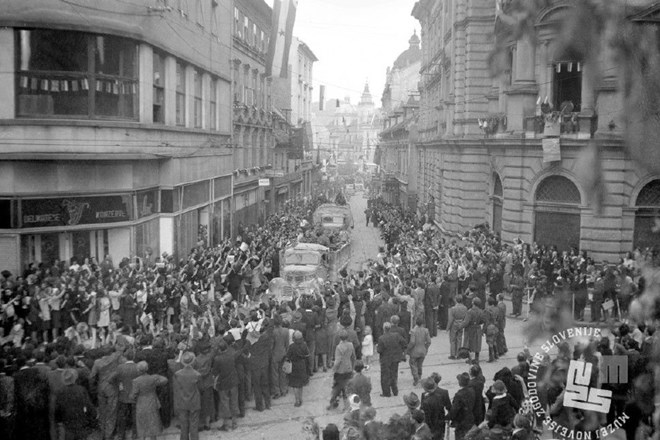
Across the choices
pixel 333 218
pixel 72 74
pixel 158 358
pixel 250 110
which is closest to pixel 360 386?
pixel 158 358

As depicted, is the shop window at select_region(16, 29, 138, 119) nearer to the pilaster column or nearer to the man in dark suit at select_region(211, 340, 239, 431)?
the man in dark suit at select_region(211, 340, 239, 431)

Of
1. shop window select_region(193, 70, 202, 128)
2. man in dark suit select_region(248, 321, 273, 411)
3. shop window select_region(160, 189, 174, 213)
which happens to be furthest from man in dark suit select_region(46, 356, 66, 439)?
shop window select_region(193, 70, 202, 128)

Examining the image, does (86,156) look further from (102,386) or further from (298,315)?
(102,386)

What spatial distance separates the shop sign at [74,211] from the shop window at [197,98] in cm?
923

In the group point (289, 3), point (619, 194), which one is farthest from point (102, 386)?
point (289, 3)

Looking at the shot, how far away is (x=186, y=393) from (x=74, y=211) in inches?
421

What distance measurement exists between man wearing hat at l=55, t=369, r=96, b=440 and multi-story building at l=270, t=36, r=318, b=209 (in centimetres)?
3792

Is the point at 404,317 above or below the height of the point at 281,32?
below

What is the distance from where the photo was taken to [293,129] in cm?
5888

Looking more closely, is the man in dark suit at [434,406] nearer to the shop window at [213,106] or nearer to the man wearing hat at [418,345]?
the man wearing hat at [418,345]

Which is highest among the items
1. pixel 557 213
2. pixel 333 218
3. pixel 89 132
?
pixel 89 132

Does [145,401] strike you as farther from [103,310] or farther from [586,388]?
[586,388]

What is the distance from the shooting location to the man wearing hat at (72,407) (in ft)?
35.4

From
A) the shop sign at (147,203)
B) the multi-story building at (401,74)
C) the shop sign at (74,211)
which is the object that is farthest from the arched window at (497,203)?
the multi-story building at (401,74)
